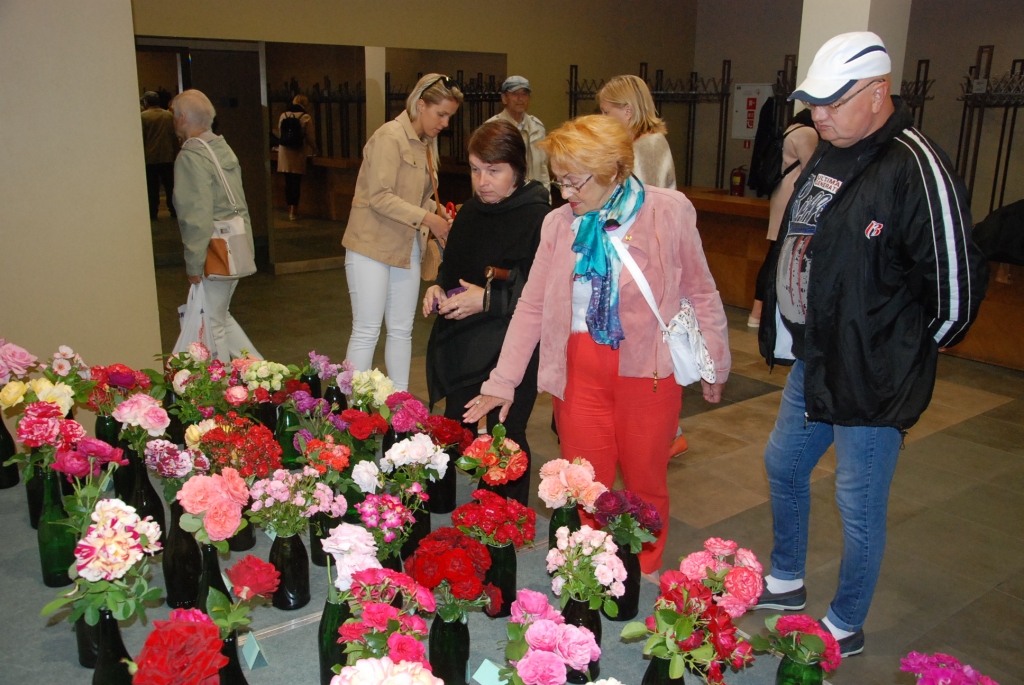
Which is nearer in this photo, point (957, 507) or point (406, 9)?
point (957, 507)

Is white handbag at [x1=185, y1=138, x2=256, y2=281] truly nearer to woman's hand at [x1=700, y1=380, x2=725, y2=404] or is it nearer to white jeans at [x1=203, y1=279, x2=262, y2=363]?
white jeans at [x1=203, y1=279, x2=262, y2=363]

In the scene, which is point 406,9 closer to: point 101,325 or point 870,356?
point 101,325

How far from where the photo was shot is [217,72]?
682 cm

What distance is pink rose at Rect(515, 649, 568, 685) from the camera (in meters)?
1.20

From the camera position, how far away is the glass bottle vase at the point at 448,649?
4.80ft

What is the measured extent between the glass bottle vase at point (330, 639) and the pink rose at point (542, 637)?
1.15ft

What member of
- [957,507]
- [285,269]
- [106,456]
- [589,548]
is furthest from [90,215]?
[285,269]

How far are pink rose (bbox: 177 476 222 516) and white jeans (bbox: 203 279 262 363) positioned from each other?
265 centimetres

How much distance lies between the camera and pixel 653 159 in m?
3.52

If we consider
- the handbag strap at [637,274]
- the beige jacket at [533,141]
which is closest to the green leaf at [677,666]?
the handbag strap at [637,274]

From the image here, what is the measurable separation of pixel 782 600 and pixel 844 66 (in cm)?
152

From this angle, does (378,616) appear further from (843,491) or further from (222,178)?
(222,178)

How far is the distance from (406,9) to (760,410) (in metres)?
4.43

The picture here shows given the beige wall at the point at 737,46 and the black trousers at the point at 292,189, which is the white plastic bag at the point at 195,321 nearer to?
the black trousers at the point at 292,189
